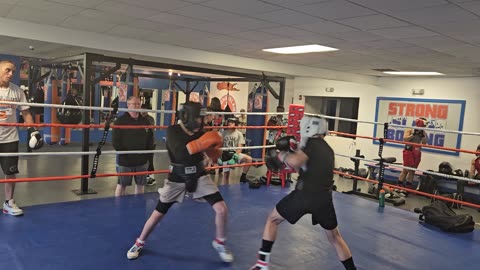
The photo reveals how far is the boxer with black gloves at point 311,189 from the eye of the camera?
218 cm

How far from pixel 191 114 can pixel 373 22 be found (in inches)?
80.0

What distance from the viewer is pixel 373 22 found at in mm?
3383

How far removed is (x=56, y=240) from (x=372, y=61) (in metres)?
5.18

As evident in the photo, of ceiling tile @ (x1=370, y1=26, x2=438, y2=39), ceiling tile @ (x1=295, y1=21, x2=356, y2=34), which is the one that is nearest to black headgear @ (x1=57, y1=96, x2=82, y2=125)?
ceiling tile @ (x1=295, y1=21, x2=356, y2=34)

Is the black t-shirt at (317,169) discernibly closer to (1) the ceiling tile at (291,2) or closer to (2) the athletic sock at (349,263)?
(2) the athletic sock at (349,263)

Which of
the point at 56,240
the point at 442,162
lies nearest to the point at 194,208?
the point at 56,240

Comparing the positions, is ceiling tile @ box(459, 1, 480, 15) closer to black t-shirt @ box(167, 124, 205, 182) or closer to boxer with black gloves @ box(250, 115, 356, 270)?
boxer with black gloves @ box(250, 115, 356, 270)

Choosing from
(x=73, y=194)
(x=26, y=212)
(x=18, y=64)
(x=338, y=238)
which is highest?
(x=18, y=64)

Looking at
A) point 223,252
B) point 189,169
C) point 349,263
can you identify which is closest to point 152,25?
point 189,169

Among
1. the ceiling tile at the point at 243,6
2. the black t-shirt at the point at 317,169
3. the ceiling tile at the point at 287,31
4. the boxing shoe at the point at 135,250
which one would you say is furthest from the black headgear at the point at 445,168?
the boxing shoe at the point at 135,250

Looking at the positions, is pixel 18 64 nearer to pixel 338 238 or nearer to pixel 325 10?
pixel 325 10

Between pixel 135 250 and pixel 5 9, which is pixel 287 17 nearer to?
pixel 135 250

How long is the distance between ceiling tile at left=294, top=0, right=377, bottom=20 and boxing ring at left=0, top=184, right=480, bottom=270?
1.80 meters

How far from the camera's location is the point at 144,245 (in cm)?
254
